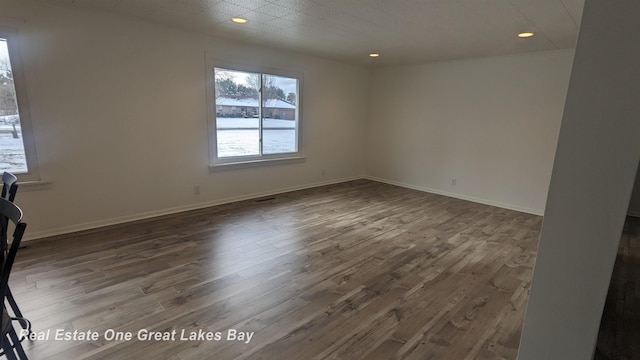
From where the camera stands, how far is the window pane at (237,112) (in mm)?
4543

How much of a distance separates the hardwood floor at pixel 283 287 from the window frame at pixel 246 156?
0.91 meters

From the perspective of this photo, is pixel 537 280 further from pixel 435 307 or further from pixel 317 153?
pixel 317 153

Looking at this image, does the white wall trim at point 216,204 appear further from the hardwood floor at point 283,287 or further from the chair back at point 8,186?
the chair back at point 8,186

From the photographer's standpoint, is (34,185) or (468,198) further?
(468,198)

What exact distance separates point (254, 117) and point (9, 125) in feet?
9.40

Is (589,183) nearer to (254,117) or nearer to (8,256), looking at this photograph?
(8,256)

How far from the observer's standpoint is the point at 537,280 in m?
1.29

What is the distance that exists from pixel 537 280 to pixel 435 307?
1.15 meters

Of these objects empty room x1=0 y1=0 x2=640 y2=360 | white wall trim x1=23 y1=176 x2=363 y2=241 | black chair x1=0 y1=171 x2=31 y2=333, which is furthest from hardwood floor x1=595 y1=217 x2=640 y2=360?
white wall trim x1=23 y1=176 x2=363 y2=241

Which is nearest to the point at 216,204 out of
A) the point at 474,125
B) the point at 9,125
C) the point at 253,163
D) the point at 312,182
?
the point at 253,163

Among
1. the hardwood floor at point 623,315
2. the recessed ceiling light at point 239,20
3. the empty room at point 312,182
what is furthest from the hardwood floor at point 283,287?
the recessed ceiling light at point 239,20

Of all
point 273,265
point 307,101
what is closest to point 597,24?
point 273,265

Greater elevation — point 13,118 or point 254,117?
point 254,117

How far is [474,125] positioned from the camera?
5.27 metres
